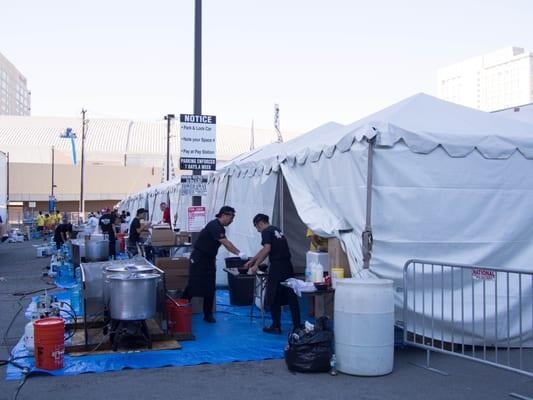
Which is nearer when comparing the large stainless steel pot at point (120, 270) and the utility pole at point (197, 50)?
the large stainless steel pot at point (120, 270)

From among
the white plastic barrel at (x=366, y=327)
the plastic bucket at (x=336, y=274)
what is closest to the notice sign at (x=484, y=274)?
the white plastic barrel at (x=366, y=327)

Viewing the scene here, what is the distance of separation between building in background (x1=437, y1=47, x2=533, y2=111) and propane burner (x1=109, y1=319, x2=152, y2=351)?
4013 centimetres

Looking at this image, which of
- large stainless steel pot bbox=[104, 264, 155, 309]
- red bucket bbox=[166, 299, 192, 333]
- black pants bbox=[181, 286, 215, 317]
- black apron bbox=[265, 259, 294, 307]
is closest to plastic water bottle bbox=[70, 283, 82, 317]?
black pants bbox=[181, 286, 215, 317]

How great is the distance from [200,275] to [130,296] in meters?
2.27

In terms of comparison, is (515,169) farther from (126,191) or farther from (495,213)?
(126,191)

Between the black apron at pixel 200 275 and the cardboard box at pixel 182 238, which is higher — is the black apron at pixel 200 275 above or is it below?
below

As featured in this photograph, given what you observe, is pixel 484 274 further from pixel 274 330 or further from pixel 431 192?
pixel 274 330

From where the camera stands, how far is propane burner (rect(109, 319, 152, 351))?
723 centimetres

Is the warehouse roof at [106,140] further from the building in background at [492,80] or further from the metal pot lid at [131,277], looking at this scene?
the metal pot lid at [131,277]

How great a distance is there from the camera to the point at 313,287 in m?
7.10

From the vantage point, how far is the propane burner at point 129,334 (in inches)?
285

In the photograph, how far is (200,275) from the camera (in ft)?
29.2

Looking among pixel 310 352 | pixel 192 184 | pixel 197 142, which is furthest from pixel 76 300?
pixel 310 352

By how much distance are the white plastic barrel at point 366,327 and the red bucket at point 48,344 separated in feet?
9.90
